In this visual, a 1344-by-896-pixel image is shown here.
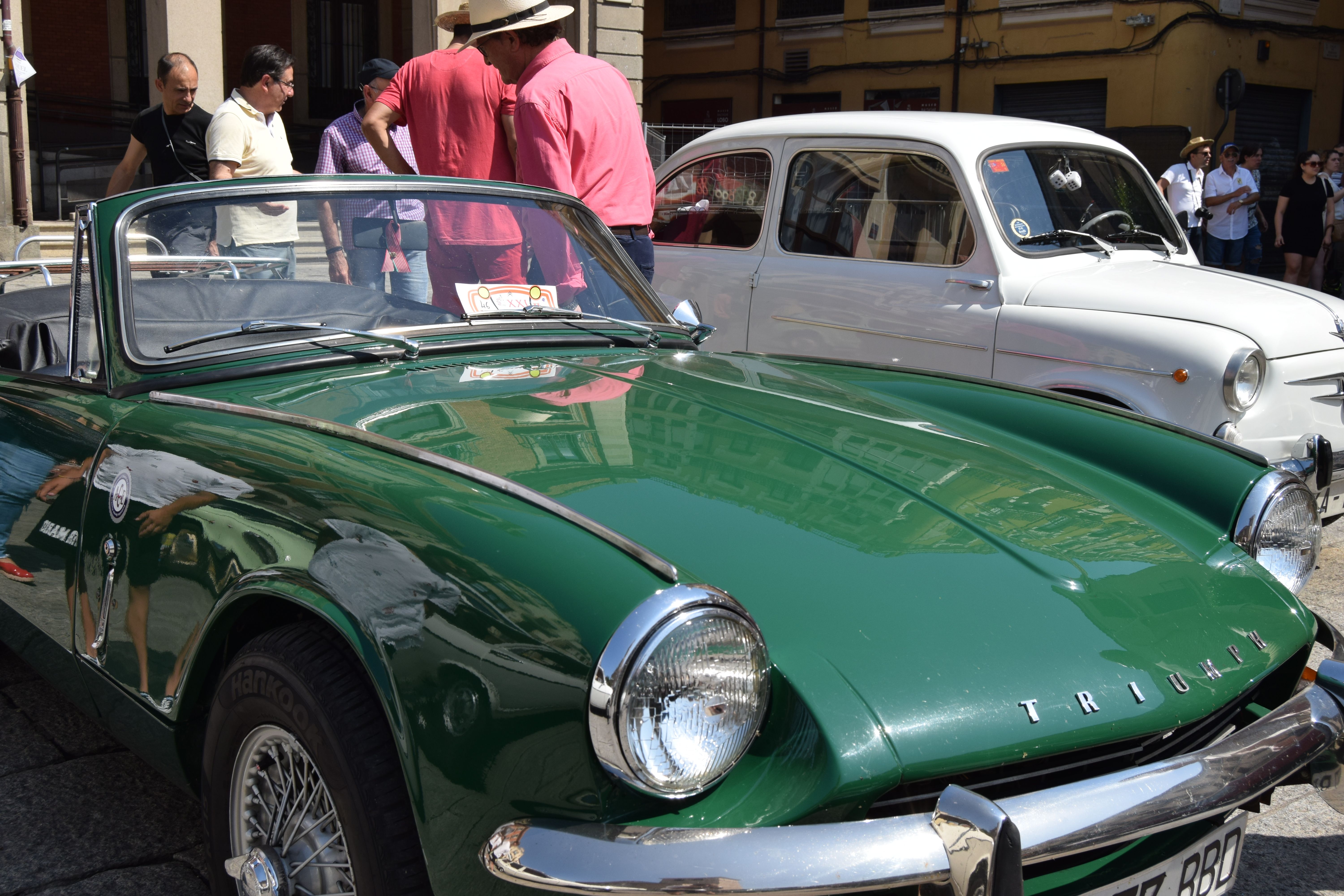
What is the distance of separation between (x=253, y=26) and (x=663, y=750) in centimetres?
2312

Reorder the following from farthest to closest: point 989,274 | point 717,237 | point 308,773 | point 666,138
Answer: point 666,138
point 717,237
point 989,274
point 308,773

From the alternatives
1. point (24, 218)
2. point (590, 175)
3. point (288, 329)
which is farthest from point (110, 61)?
point (288, 329)

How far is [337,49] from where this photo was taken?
73.6 feet

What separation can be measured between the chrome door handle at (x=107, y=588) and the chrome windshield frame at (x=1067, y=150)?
12.7 ft

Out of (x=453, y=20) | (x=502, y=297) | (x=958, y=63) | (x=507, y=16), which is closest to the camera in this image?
(x=502, y=297)

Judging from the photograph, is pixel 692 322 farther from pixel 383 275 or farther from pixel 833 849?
pixel 833 849

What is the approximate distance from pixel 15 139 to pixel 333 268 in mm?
10359

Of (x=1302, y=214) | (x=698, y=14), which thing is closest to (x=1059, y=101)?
(x=698, y=14)

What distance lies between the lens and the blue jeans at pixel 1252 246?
11.5 meters

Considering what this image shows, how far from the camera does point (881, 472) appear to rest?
2266mm

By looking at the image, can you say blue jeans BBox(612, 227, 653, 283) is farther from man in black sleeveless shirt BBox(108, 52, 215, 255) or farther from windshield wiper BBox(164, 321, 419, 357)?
man in black sleeveless shirt BBox(108, 52, 215, 255)

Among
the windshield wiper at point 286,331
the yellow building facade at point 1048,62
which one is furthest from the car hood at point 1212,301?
the yellow building facade at point 1048,62

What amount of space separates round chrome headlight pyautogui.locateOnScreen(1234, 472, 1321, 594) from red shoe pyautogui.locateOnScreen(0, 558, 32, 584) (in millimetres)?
2496

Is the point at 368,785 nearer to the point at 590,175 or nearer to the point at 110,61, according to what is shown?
the point at 590,175
